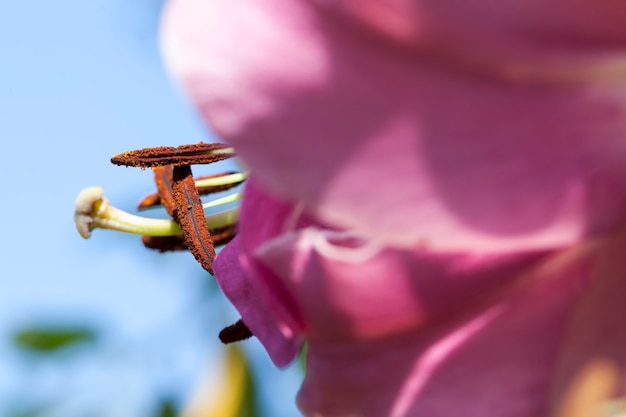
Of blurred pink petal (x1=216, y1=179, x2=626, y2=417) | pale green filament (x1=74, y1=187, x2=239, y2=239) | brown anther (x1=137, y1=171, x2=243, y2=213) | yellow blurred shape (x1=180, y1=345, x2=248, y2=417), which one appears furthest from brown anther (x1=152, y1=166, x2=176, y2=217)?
yellow blurred shape (x1=180, y1=345, x2=248, y2=417)

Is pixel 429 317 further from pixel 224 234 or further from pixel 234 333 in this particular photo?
pixel 224 234

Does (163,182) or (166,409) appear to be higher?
(166,409)

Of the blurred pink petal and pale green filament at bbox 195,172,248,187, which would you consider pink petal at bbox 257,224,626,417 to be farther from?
pale green filament at bbox 195,172,248,187

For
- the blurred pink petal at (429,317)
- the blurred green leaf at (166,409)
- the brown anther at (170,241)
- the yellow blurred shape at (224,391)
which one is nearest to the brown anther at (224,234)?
the brown anther at (170,241)

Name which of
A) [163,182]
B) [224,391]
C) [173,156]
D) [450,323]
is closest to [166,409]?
[224,391]

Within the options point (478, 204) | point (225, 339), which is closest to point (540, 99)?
point (478, 204)

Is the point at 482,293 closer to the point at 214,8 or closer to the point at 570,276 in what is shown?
the point at 570,276

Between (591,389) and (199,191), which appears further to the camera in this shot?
(199,191)
